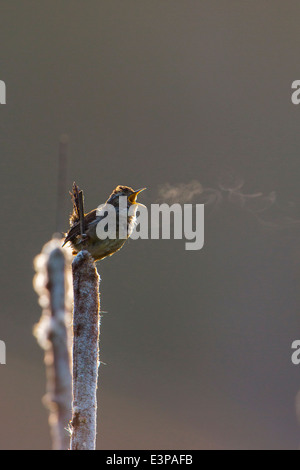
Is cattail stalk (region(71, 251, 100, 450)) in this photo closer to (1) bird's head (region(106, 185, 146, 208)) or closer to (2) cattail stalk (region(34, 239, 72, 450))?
(2) cattail stalk (region(34, 239, 72, 450))

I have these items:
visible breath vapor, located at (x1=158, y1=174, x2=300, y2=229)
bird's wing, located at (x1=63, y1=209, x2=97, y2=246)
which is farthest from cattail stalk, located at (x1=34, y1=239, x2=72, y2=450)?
visible breath vapor, located at (x1=158, y1=174, x2=300, y2=229)

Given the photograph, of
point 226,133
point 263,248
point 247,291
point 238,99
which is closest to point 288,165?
point 263,248

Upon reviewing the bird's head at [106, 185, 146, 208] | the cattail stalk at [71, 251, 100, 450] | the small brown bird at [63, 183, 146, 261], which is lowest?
the cattail stalk at [71, 251, 100, 450]

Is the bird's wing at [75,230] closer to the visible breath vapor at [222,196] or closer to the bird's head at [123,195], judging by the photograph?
the bird's head at [123,195]

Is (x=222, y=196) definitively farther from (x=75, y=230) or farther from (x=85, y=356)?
(x=85, y=356)

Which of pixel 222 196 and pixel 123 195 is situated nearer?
pixel 123 195

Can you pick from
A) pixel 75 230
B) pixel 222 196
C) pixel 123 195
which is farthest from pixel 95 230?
pixel 222 196
